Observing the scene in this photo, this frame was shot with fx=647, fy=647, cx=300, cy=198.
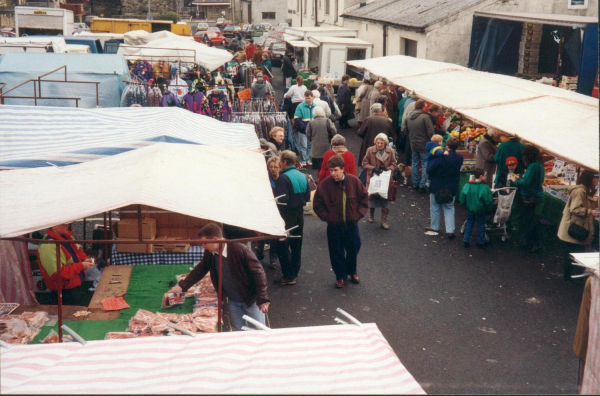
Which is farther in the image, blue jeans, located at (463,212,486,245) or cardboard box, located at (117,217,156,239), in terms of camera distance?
blue jeans, located at (463,212,486,245)

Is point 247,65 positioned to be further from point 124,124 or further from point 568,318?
point 568,318

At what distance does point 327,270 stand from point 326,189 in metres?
1.59

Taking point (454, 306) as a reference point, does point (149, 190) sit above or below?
above

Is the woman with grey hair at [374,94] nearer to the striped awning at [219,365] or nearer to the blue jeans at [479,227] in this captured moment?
the blue jeans at [479,227]

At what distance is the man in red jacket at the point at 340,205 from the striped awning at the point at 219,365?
441 centimetres

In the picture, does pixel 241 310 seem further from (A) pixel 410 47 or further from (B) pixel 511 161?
(A) pixel 410 47

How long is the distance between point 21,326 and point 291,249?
3635mm

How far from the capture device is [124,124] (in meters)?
9.20

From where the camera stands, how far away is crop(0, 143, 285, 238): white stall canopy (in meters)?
5.02

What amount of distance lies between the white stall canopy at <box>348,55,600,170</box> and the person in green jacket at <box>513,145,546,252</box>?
762mm

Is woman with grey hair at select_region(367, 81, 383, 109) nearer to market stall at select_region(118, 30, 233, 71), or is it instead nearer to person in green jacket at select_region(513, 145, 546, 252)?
market stall at select_region(118, 30, 233, 71)

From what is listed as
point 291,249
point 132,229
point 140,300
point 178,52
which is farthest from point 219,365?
point 178,52

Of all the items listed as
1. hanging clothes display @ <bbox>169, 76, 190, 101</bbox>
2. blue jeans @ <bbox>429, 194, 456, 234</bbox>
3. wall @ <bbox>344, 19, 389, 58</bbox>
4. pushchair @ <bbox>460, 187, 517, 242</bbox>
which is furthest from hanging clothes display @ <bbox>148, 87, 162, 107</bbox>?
wall @ <bbox>344, 19, 389, 58</bbox>

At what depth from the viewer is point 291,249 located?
8.92 m
